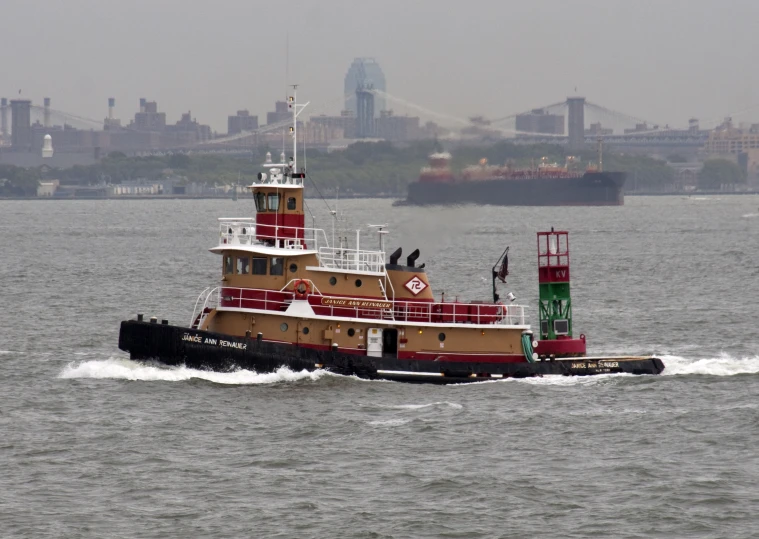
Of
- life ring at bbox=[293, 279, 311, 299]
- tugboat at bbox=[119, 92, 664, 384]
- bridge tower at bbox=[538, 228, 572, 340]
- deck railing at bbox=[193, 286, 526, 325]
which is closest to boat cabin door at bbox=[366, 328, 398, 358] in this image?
tugboat at bbox=[119, 92, 664, 384]

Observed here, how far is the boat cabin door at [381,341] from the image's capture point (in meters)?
39.2

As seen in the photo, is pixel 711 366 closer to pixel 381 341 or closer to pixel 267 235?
pixel 381 341

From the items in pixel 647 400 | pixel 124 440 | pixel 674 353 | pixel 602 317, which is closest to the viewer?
pixel 124 440

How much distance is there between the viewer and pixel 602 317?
58344mm

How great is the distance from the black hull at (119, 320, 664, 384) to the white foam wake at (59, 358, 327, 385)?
0.18 meters

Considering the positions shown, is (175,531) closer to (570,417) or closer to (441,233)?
(570,417)

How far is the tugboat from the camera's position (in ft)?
126

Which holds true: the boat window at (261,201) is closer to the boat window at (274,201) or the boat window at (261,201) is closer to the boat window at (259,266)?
the boat window at (274,201)

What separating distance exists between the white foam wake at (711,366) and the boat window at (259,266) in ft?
42.5

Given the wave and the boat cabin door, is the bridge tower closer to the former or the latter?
the boat cabin door

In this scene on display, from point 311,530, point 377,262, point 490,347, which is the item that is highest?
point 377,262

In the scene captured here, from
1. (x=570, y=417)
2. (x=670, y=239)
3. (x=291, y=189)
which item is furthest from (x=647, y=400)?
(x=670, y=239)

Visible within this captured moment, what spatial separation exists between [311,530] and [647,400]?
1454 cm

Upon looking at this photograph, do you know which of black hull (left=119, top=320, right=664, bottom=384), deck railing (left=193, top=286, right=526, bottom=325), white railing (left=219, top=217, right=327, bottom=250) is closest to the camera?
black hull (left=119, top=320, right=664, bottom=384)
